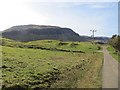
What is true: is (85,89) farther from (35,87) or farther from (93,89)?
(35,87)

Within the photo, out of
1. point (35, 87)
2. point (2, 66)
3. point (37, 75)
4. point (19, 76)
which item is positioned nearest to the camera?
point (35, 87)

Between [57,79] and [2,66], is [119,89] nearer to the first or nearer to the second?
[57,79]

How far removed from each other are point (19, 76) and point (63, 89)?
464 cm

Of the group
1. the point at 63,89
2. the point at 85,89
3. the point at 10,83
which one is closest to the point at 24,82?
the point at 10,83

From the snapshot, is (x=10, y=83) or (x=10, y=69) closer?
(x=10, y=83)

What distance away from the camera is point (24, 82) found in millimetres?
20828

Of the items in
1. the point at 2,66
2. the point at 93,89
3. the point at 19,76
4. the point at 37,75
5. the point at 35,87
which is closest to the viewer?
the point at 35,87

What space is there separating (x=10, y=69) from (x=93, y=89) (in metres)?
8.86

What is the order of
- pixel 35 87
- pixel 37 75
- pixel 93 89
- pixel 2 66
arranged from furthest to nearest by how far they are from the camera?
pixel 2 66 → pixel 37 75 → pixel 93 89 → pixel 35 87

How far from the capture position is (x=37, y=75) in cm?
2458

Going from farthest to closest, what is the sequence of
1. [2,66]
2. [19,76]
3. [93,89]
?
[2,66] → [19,76] → [93,89]

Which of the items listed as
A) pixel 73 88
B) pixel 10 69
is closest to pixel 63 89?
pixel 73 88

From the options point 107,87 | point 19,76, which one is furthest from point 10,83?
point 107,87

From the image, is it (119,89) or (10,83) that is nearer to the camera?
(10,83)
